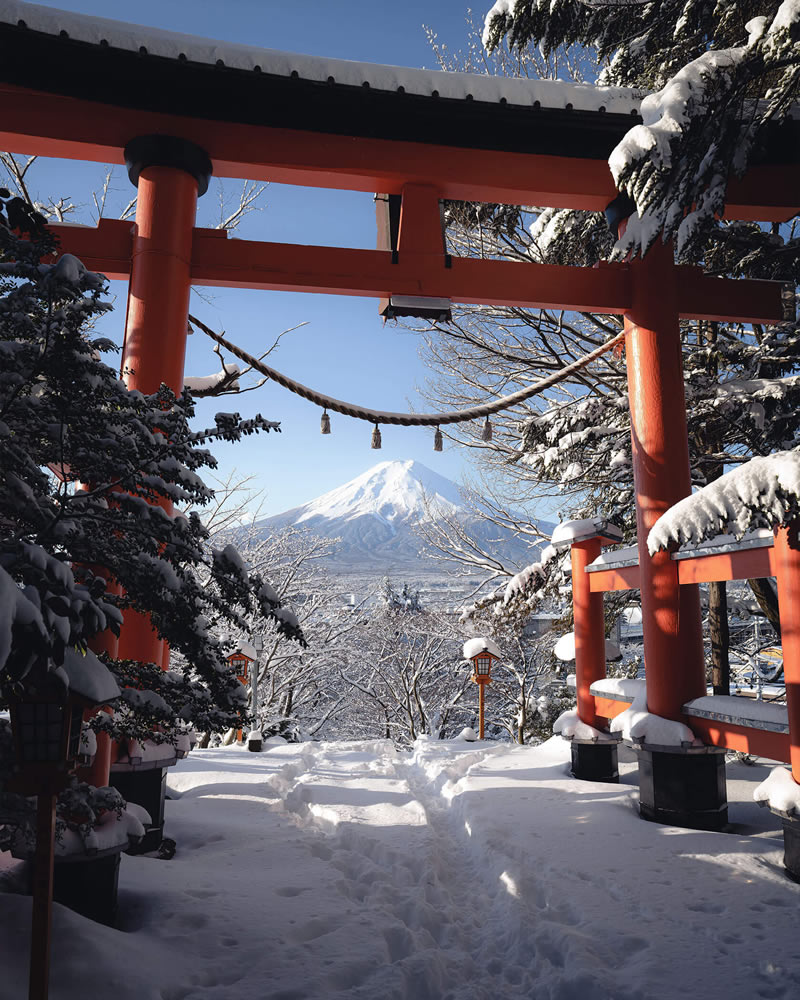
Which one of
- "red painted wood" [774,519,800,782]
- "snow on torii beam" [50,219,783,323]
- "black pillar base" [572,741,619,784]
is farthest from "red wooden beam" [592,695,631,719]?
"snow on torii beam" [50,219,783,323]

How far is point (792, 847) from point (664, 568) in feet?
6.42

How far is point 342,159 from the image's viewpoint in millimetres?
4812

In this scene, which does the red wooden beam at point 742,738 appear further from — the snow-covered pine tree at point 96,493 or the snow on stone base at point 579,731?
the snow-covered pine tree at point 96,493

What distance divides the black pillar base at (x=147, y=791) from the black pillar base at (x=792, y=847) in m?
3.49

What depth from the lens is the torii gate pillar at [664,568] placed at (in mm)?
4211

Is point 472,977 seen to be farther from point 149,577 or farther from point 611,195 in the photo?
point 611,195

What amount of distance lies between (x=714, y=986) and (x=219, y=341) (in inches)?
199

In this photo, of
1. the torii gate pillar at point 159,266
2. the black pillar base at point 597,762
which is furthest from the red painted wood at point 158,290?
the black pillar base at point 597,762

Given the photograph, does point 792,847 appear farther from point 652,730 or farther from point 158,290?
point 158,290

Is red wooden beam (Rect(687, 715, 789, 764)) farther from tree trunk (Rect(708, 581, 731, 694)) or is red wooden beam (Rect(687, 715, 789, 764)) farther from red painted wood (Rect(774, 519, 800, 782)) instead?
tree trunk (Rect(708, 581, 731, 694))

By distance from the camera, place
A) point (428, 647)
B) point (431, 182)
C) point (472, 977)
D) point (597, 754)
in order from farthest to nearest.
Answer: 1. point (428, 647)
2. point (597, 754)
3. point (431, 182)
4. point (472, 977)

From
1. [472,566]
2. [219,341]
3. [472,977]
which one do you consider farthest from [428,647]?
[472,977]

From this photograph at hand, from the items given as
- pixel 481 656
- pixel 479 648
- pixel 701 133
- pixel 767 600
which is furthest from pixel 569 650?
pixel 701 133

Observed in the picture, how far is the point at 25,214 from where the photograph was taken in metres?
1.88
